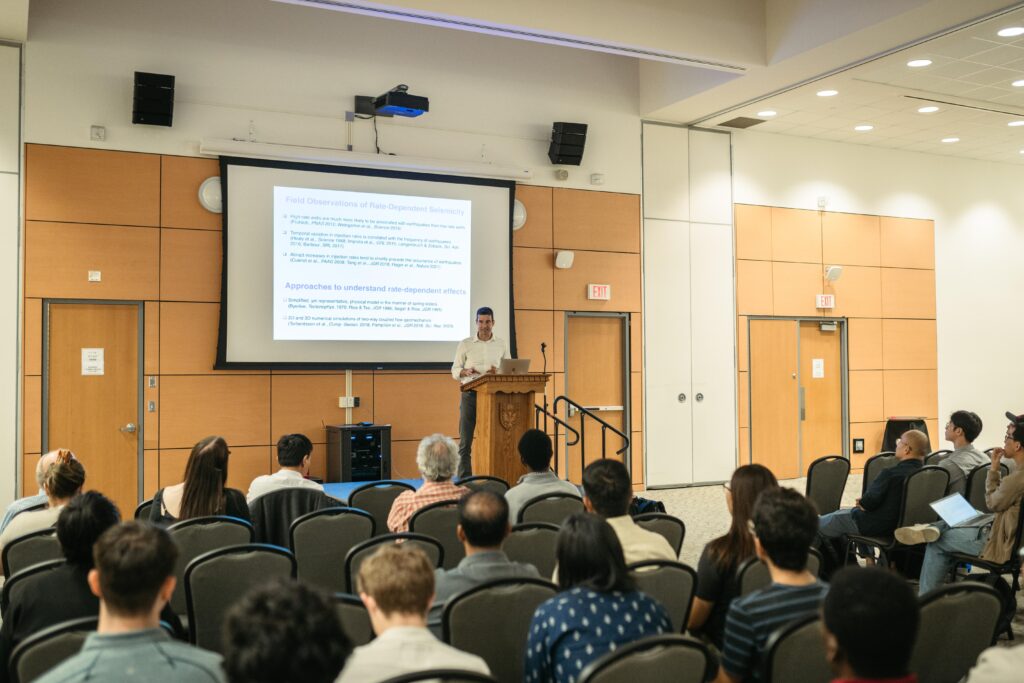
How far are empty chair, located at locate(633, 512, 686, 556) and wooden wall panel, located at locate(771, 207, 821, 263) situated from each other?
24.8ft

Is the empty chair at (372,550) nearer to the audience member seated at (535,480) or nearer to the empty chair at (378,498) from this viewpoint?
the audience member seated at (535,480)

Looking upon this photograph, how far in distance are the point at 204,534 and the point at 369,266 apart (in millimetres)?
4902

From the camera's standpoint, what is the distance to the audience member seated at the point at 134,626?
6.07 feet

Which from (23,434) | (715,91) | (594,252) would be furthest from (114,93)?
Answer: (715,91)

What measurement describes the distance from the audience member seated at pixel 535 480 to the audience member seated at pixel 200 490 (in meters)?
1.46

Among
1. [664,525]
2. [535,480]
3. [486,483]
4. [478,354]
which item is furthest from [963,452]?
[478,354]

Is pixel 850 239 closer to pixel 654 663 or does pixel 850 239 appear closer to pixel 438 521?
pixel 438 521

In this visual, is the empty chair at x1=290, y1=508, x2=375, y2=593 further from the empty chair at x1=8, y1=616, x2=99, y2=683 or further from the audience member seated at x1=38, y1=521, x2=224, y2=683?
the audience member seated at x1=38, y1=521, x2=224, y2=683

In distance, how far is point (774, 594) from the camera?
8.24 ft

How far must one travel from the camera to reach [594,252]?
9.91 metres

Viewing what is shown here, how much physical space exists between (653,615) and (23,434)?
672cm

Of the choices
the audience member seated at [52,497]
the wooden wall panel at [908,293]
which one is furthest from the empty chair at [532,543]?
the wooden wall panel at [908,293]

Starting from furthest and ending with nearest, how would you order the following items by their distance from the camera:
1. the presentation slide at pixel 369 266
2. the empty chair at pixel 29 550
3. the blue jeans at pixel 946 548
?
the presentation slide at pixel 369 266
the blue jeans at pixel 946 548
the empty chair at pixel 29 550

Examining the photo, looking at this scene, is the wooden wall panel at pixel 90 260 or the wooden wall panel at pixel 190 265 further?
the wooden wall panel at pixel 190 265
